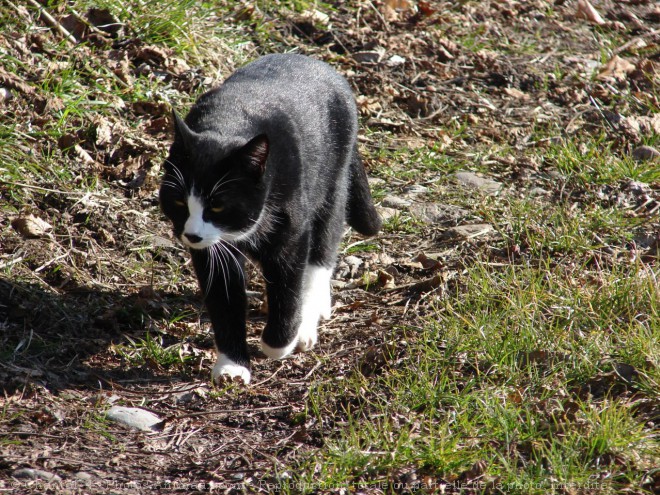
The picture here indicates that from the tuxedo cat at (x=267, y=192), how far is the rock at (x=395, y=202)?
74 centimetres

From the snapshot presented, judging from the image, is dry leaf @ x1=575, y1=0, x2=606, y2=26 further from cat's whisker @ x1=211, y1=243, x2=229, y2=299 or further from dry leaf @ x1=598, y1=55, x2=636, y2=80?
cat's whisker @ x1=211, y1=243, x2=229, y2=299

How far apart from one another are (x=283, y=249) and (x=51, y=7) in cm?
A: 287

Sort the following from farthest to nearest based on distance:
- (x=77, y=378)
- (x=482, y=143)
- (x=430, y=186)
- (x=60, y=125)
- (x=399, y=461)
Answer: (x=482, y=143) → (x=430, y=186) → (x=60, y=125) → (x=77, y=378) → (x=399, y=461)

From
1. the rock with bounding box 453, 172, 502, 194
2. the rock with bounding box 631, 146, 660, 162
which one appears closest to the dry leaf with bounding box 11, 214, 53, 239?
the rock with bounding box 453, 172, 502, 194

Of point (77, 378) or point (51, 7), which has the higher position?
point (51, 7)

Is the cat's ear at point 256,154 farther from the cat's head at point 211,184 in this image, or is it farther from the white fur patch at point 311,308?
the white fur patch at point 311,308

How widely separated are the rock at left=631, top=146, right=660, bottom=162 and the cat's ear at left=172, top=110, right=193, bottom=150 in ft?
9.71

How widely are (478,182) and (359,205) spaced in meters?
1.07

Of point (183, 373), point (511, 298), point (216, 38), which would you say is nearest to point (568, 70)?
point (216, 38)

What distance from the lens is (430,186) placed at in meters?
4.86

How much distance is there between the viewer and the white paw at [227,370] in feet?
10.7

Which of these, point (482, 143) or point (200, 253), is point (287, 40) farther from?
point (200, 253)

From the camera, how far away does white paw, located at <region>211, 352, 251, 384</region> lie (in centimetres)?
326

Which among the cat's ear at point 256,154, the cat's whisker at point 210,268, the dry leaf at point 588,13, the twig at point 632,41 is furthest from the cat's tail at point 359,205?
the dry leaf at point 588,13
